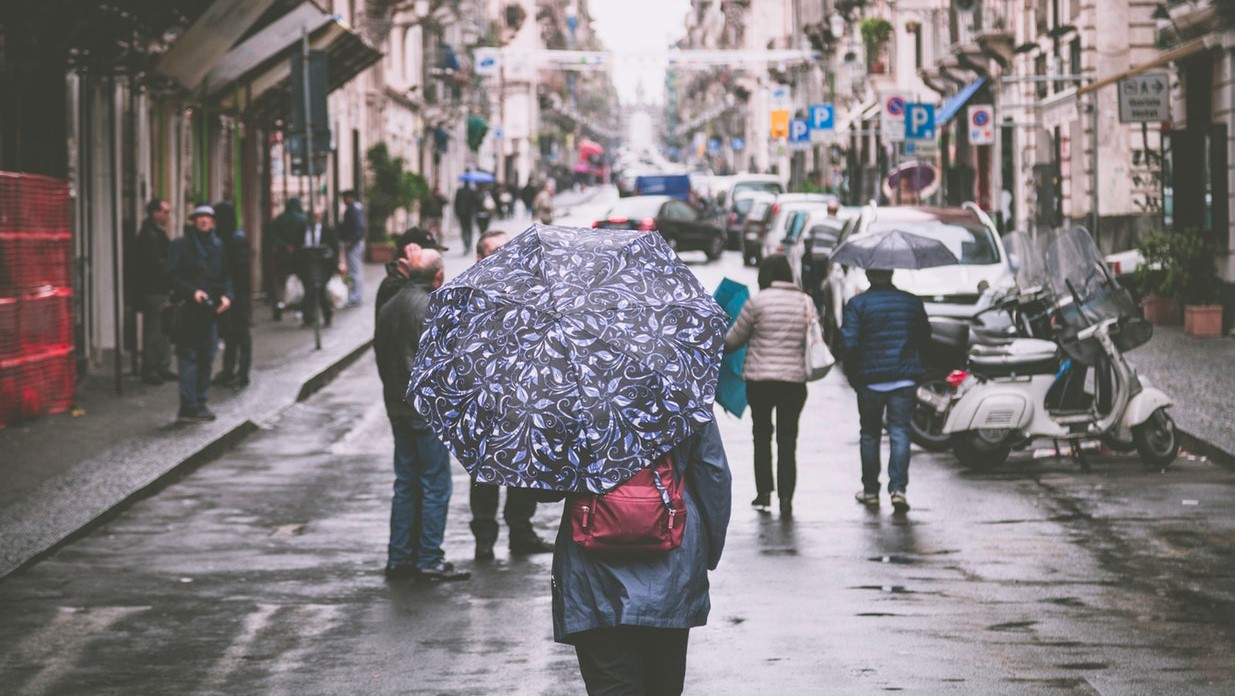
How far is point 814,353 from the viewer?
12.2 m

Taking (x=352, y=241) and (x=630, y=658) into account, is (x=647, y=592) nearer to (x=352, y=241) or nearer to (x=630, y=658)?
(x=630, y=658)

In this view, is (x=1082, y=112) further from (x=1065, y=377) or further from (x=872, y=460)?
(x=872, y=460)

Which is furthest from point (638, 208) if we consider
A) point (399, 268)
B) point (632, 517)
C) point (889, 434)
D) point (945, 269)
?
point (632, 517)

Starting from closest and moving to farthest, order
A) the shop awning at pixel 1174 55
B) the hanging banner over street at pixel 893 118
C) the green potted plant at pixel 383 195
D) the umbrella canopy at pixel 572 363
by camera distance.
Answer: the umbrella canopy at pixel 572 363
the shop awning at pixel 1174 55
the hanging banner over street at pixel 893 118
the green potted plant at pixel 383 195

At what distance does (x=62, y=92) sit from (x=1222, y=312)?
13.6 meters

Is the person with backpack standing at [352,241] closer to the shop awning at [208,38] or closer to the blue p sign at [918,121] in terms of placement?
the shop awning at [208,38]

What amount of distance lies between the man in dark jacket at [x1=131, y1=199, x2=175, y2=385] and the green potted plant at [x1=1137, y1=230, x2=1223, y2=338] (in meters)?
12.2

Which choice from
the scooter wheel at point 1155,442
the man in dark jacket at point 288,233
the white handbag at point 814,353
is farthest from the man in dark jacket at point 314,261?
the white handbag at point 814,353

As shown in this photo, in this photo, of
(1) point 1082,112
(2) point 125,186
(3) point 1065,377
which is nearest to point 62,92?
(2) point 125,186

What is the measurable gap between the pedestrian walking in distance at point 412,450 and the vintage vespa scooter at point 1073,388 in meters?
5.14

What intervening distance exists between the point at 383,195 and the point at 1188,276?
73.9 feet

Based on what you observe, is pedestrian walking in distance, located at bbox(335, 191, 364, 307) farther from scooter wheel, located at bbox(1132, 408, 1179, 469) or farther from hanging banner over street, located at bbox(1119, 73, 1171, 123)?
scooter wheel, located at bbox(1132, 408, 1179, 469)

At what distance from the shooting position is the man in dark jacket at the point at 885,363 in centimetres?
1218

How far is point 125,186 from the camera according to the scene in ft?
74.6
